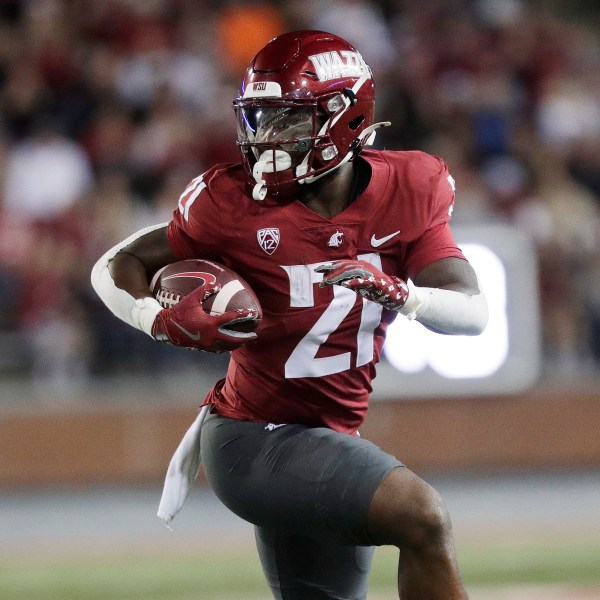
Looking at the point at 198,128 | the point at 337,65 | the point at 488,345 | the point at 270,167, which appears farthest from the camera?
the point at 198,128

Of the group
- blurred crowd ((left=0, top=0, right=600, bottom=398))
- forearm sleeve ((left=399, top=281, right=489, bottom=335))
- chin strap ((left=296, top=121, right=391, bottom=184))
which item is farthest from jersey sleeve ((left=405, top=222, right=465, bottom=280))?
blurred crowd ((left=0, top=0, right=600, bottom=398))

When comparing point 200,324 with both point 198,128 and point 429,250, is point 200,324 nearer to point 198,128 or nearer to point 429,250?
point 429,250

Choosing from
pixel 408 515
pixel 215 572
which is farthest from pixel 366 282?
pixel 215 572

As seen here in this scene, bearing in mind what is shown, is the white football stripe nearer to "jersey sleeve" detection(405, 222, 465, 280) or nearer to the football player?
the football player

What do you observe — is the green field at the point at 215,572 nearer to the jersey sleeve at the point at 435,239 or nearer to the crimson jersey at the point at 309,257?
the crimson jersey at the point at 309,257

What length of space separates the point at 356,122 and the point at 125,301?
2.34ft

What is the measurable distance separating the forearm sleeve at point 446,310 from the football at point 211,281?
358 mm

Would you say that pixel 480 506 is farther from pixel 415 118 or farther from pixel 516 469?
pixel 415 118

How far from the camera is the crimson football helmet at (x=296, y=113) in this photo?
114 inches

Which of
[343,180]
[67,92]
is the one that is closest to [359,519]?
[343,180]

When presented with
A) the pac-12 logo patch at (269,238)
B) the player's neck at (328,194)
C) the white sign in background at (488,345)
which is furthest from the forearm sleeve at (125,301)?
the white sign in background at (488,345)

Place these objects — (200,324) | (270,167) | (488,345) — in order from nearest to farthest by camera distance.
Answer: (200,324)
(270,167)
(488,345)

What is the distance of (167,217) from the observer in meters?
7.09

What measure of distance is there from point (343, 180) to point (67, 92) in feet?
16.7
